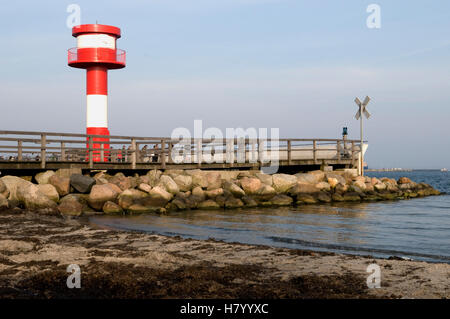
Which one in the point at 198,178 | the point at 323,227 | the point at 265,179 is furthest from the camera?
the point at 265,179

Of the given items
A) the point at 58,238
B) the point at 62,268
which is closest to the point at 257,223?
the point at 58,238

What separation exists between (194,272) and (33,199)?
9.69 m

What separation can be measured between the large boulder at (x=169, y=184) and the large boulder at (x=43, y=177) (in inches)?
136

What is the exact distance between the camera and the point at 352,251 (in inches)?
384

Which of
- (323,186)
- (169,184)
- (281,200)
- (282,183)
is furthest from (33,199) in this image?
(323,186)

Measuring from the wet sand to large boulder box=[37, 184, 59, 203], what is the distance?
6.16m

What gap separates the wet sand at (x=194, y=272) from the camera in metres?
5.77

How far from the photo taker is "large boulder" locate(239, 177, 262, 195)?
19578 mm

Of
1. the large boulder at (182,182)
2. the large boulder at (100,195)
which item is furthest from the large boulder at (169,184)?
the large boulder at (100,195)

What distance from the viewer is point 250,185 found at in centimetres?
1961

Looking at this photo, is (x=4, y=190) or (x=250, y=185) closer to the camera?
(x=4, y=190)

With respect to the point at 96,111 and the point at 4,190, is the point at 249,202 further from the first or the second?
the point at 96,111
